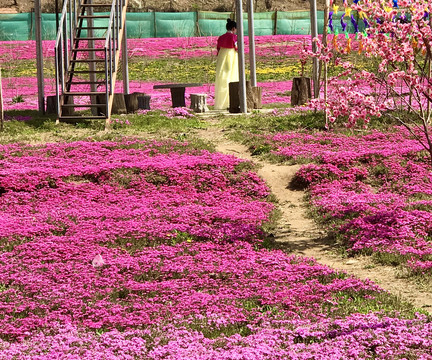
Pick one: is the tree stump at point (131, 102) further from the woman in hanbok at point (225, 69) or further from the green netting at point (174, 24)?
the green netting at point (174, 24)

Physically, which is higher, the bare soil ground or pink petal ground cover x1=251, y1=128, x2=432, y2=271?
the bare soil ground

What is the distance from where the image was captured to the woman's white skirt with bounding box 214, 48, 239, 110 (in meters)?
25.2

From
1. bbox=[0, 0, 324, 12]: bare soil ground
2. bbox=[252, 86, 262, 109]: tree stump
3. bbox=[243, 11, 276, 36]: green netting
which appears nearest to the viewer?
bbox=[252, 86, 262, 109]: tree stump

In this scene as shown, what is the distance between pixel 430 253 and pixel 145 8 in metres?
60.3

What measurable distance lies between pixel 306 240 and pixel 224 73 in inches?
551

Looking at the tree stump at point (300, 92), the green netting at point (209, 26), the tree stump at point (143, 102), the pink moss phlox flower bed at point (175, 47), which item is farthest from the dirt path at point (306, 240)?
Answer: the green netting at point (209, 26)

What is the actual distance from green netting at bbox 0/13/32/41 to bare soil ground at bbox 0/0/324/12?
27.8 ft

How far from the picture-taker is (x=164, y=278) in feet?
33.3

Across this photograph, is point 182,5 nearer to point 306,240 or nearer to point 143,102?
point 143,102

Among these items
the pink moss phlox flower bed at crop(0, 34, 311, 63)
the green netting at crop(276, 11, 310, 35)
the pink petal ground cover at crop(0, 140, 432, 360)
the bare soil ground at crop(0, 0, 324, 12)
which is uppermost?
the bare soil ground at crop(0, 0, 324, 12)

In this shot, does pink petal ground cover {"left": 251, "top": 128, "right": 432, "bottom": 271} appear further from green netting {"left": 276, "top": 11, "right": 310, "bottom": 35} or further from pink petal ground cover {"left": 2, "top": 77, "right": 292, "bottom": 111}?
green netting {"left": 276, "top": 11, "right": 310, "bottom": 35}

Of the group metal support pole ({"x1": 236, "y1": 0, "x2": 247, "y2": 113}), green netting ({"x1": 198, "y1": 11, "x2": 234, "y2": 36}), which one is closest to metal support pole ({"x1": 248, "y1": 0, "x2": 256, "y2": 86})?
metal support pole ({"x1": 236, "y1": 0, "x2": 247, "y2": 113})

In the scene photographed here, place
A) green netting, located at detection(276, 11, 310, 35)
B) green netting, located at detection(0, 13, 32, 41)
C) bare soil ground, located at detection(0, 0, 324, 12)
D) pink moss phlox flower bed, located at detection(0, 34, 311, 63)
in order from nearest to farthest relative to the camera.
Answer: pink moss phlox flower bed, located at detection(0, 34, 311, 63) → green netting, located at detection(0, 13, 32, 41) → green netting, located at detection(276, 11, 310, 35) → bare soil ground, located at detection(0, 0, 324, 12)

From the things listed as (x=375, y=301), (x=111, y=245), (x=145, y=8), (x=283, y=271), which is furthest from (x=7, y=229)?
(x=145, y=8)
